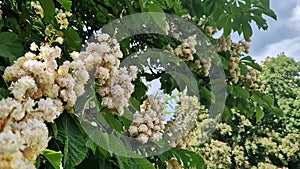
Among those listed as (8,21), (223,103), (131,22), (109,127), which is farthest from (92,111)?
(223,103)

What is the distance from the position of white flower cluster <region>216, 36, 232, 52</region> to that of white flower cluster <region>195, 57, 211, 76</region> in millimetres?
191

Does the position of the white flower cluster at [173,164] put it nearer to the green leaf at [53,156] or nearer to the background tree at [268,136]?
the green leaf at [53,156]

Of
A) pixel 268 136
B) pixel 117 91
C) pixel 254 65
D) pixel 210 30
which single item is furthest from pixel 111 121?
pixel 268 136

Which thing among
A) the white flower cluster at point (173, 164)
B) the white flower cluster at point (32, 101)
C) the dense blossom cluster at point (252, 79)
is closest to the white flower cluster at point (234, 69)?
the dense blossom cluster at point (252, 79)

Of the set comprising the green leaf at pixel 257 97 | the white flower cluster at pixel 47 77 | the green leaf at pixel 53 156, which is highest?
the green leaf at pixel 257 97

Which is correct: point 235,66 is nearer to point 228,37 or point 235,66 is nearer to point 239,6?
point 228,37

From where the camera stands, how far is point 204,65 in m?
2.14

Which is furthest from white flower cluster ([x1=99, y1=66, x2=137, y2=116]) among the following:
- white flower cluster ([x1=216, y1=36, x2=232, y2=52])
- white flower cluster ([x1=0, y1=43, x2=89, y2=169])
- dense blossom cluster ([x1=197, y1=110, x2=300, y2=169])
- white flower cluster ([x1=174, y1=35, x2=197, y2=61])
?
dense blossom cluster ([x1=197, y1=110, x2=300, y2=169])

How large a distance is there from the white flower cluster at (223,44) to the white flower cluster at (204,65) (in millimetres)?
191

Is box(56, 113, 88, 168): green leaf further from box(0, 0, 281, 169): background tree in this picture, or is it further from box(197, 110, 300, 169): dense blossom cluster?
box(197, 110, 300, 169): dense blossom cluster

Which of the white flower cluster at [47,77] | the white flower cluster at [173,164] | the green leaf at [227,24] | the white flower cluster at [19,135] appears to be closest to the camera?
the white flower cluster at [19,135]

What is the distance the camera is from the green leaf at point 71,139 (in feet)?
2.90

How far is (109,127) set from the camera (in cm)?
105

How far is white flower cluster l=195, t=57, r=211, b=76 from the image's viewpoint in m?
2.14
